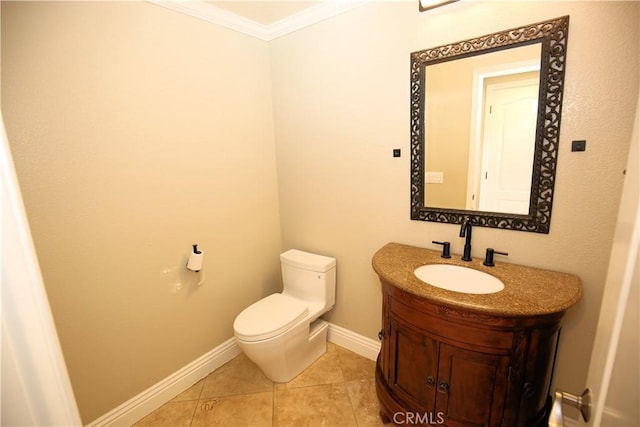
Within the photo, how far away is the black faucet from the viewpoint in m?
1.47

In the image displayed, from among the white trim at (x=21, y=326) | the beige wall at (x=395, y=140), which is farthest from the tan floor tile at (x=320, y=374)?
the white trim at (x=21, y=326)

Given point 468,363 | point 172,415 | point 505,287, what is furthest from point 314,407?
point 505,287

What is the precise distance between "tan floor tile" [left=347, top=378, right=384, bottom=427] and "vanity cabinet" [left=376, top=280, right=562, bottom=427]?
22 cm

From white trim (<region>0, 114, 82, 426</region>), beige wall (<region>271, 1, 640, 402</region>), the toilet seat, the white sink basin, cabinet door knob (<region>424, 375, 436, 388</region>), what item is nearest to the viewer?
white trim (<region>0, 114, 82, 426</region>)

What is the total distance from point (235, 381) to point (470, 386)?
1.46 meters

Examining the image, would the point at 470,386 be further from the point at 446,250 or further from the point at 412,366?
the point at 446,250

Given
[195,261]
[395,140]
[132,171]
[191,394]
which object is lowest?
[191,394]

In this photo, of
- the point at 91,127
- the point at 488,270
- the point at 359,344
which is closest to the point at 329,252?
the point at 359,344

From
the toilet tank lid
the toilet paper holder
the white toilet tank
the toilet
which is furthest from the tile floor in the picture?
the toilet paper holder

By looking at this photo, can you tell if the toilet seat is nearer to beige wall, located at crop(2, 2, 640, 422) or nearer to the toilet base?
the toilet base

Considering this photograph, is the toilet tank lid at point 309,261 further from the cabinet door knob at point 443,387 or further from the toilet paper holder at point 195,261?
the cabinet door knob at point 443,387

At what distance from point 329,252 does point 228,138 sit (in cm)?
109

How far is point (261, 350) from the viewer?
1670mm

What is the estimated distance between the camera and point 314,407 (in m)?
1.68
